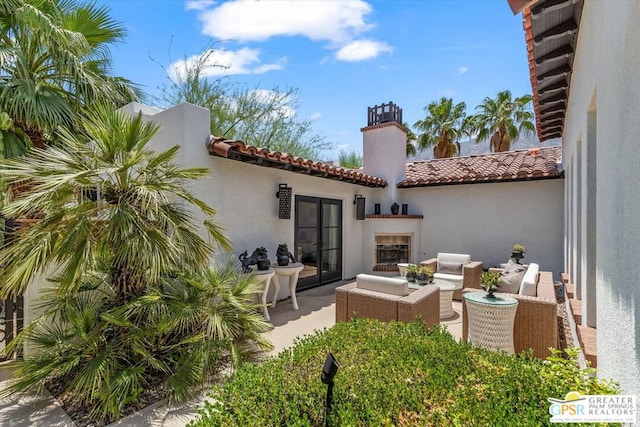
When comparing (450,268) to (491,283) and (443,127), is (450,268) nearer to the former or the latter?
(491,283)

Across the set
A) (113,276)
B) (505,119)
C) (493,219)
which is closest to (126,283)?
(113,276)

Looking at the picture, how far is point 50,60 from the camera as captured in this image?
7.52 meters

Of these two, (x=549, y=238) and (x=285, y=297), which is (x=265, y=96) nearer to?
(x=285, y=297)

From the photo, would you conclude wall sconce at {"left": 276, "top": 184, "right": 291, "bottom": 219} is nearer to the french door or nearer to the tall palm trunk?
the french door

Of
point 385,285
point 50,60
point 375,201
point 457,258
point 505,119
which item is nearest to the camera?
→ point 385,285

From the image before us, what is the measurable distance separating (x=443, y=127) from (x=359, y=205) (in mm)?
13152

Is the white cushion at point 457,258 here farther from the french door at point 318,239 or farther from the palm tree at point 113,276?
the palm tree at point 113,276

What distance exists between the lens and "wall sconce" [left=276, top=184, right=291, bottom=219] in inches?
338

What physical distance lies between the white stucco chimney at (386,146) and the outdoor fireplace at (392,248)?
1.51 metres

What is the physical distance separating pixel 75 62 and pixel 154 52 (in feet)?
25.2

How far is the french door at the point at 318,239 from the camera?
9.73m

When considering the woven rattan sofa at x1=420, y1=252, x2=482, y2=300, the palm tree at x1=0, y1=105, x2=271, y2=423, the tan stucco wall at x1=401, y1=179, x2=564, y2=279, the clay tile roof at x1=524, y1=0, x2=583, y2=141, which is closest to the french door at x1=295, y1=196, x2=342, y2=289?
the woven rattan sofa at x1=420, y1=252, x2=482, y2=300

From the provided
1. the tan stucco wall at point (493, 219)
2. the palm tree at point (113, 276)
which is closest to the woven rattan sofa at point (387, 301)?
the palm tree at point (113, 276)

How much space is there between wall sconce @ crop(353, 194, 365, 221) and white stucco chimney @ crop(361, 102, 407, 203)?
1.33 metres
